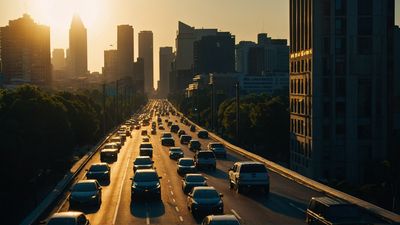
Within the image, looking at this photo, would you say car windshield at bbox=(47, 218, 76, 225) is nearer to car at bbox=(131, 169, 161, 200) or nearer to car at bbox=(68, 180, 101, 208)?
car at bbox=(68, 180, 101, 208)

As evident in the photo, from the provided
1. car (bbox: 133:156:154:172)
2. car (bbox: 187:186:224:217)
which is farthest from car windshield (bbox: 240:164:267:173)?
car (bbox: 133:156:154:172)

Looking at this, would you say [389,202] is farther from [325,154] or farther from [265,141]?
[265,141]

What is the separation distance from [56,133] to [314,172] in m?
34.7

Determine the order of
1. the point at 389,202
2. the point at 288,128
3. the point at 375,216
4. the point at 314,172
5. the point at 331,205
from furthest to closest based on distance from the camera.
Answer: the point at 288,128
the point at 314,172
the point at 389,202
the point at 375,216
the point at 331,205

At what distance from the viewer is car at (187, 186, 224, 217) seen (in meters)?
31.3

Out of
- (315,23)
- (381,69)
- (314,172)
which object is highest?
(315,23)

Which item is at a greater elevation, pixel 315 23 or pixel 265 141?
pixel 315 23

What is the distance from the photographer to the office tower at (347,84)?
82875mm

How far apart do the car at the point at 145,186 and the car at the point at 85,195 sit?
2100mm

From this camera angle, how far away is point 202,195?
105ft

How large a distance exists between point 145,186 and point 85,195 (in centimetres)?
363

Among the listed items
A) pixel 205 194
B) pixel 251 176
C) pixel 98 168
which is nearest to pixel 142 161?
pixel 98 168

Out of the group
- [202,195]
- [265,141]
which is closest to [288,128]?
[265,141]

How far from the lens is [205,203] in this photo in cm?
3150
